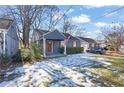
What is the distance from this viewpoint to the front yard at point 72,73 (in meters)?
4.31

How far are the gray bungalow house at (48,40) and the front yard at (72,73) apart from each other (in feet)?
1.03

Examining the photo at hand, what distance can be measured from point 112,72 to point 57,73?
131cm

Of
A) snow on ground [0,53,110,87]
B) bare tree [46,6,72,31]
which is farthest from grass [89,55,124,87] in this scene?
bare tree [46,6,72,31]

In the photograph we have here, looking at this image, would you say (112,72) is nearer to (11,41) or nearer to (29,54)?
(29,54)

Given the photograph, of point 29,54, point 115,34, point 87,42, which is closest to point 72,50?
point 87,42

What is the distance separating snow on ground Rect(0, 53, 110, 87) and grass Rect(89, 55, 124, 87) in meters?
0.22

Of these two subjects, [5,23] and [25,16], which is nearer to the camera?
[25,16]

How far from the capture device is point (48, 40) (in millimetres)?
6605

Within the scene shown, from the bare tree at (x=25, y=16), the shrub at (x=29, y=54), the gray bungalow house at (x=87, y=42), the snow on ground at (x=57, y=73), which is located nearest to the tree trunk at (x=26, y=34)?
the bare tree at (x=25, y=16)

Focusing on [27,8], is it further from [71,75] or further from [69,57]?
[71,75]

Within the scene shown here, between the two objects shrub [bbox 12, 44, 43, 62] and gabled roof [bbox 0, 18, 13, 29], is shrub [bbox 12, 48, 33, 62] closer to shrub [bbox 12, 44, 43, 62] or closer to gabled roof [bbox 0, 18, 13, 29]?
shrub [bbox 12, 44, 43, 62]

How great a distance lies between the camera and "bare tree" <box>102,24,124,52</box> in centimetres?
495
